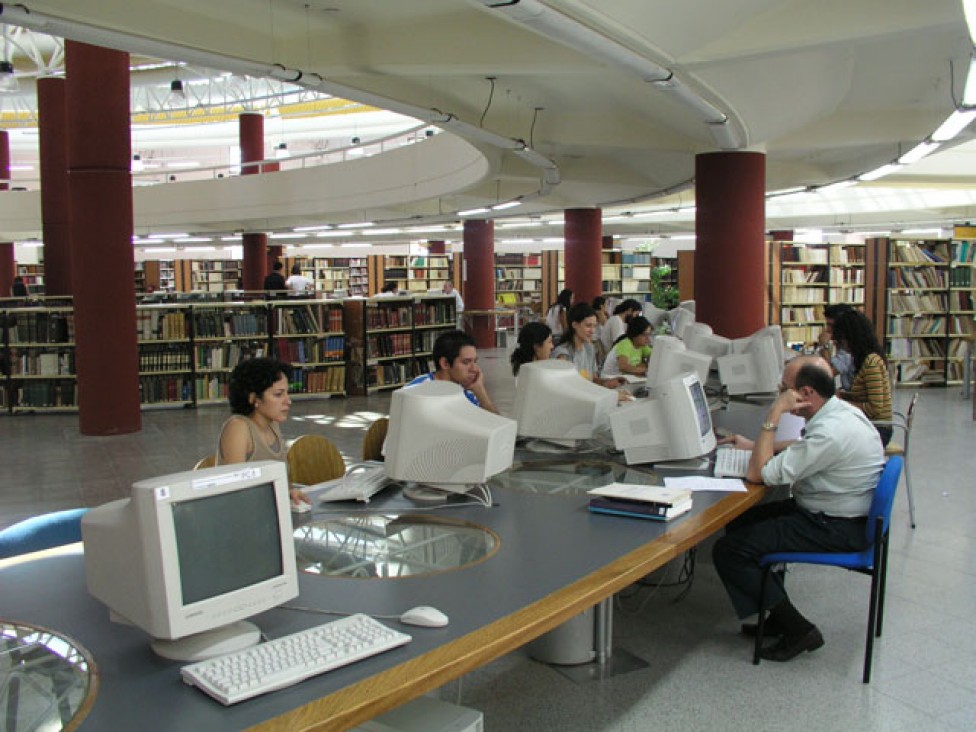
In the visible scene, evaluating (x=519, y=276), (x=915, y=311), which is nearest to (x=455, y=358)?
(x=915, y=311)

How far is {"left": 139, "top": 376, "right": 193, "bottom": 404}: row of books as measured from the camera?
11.7m

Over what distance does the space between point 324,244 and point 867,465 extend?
2802cm

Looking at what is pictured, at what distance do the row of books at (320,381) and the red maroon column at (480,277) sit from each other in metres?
7.98

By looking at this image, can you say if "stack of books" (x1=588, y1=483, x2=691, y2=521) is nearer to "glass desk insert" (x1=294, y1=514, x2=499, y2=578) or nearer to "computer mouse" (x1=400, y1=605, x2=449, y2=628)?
"glass desk insert" (x1=294, y1=514, x2=499, y2=578)

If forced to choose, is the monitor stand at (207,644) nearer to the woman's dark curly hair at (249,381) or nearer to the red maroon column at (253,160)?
the woman's dark curly hair at (249,381)

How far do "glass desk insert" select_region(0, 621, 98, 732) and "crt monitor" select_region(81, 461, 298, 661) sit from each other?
16cm

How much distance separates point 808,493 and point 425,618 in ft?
6.96

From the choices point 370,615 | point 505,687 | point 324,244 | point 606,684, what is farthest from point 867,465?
point 324,244

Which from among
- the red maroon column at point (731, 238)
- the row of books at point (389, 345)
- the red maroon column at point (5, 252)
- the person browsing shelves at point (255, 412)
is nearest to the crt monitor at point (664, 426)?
the person browsing shelves at point (255, 412)

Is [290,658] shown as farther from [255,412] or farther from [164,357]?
[164,357]

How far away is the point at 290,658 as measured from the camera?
2.14 metres

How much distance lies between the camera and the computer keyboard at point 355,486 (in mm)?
3688

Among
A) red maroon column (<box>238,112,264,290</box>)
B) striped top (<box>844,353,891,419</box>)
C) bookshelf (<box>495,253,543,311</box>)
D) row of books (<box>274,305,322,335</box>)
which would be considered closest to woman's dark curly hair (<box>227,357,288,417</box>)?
striped top (<box>844,353,891,419</box>)

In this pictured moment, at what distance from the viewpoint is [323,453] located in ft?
14.8
